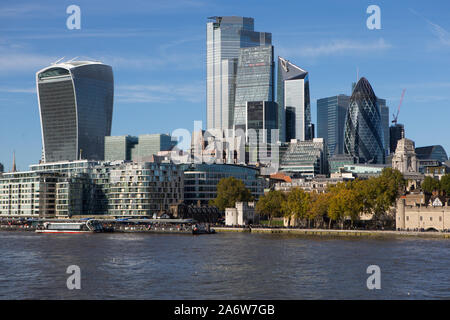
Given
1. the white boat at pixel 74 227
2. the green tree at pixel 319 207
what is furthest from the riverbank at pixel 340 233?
the white boat at pixel 74 227

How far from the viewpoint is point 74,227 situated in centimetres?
15938

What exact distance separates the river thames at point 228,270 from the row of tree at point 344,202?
33.9m

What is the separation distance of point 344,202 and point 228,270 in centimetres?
7422

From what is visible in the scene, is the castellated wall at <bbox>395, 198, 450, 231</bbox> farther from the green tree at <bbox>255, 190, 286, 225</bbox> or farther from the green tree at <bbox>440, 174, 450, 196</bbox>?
the green tree at <bbox>255, 190, 286, 225</bbox>

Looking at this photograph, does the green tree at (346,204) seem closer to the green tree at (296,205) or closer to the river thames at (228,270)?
the green tree at (296,205)

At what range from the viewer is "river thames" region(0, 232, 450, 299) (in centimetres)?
5956

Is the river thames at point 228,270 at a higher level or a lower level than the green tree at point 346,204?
lower

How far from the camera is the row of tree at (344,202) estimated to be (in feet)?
474

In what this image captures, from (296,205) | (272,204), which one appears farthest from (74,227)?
(296,205)

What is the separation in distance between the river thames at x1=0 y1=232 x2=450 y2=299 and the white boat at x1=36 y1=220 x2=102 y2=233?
156 ft

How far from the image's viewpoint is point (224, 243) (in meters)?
116
